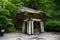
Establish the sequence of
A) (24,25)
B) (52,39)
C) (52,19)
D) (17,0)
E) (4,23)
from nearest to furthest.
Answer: (52,39) < (4,23) < (24,25) < (52,19) < (17,0)

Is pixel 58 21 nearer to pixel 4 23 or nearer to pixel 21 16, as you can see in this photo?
pixel 21 16

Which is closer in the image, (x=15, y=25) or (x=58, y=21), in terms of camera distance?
(x=58, y=21)

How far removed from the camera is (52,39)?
38.2 feet

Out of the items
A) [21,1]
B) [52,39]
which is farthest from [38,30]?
[21,1]

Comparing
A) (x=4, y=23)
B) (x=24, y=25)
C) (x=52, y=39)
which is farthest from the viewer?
(x=24, y=25)

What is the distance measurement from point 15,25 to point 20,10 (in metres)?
2.23

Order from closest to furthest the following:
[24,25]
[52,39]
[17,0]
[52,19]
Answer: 1. [52,39]
2. [24,25]
3. [52,19]
4. [17,0]

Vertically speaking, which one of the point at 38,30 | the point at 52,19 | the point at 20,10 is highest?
the point at 20,10

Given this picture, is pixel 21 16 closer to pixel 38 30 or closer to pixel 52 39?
pixel 38 30

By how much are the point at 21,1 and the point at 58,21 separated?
5257mm

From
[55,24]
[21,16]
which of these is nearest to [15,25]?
[21,16]

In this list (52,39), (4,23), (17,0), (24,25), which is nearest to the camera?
(52,39)

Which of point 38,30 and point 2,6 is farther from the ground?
point 2,6

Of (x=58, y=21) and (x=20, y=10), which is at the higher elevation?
(x=20, y=10)
